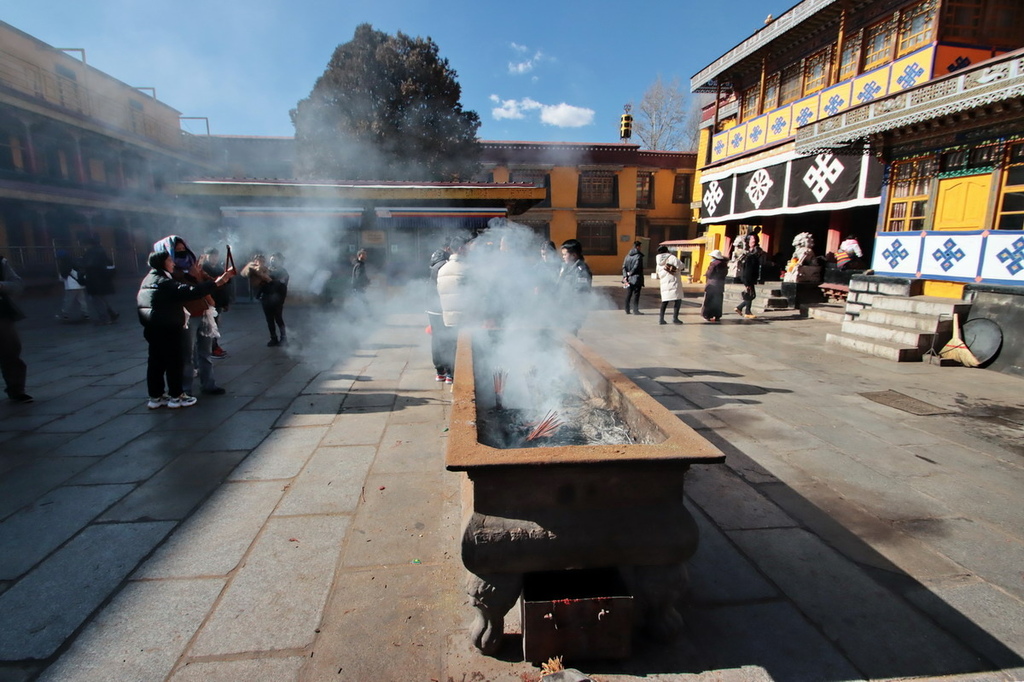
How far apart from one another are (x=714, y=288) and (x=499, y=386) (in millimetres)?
6965

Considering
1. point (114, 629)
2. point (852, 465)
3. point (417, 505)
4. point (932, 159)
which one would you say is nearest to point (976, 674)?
point (852, 465)

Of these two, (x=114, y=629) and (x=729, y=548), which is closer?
(x=114, y=629)

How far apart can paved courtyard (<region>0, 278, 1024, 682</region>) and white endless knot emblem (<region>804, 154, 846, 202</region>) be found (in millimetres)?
6794

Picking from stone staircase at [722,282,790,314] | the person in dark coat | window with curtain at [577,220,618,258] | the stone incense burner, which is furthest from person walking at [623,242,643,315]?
window with curtain at [577,220,618,258]

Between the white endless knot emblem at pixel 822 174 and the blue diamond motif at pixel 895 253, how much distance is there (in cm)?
282

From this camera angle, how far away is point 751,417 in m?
4.16

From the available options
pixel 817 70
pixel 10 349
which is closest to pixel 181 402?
pixel 10 349

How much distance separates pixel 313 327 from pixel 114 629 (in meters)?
7.25

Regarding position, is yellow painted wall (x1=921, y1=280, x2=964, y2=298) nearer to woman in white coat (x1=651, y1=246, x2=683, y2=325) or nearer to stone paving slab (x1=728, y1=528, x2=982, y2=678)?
woman in white coat (x1=651, y1=246, x2=683, y2=325)

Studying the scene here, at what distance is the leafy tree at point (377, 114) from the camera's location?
61.9ft

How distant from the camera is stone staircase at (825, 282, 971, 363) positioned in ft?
20.3

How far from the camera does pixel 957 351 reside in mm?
6000

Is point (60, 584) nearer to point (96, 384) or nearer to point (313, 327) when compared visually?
point (96, 384)

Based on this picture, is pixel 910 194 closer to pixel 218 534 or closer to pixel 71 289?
pixel 218 534
